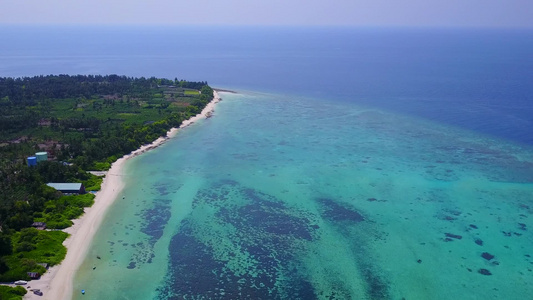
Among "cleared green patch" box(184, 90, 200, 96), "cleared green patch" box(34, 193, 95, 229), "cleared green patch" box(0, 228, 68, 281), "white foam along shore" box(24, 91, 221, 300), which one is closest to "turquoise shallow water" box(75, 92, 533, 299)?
"white foam along shore" box(24, 91, 221, 300)

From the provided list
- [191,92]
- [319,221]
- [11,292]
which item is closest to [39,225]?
[11,292]

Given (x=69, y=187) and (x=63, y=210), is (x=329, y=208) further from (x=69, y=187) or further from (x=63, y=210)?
(x=69, y=187)

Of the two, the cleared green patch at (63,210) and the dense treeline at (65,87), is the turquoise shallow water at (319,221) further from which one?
the dense treeline at (65,87)

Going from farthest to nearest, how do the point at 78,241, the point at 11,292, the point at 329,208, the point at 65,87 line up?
the point at 65,87
the point at 329,208
the point at 78,241
the point at 11,292

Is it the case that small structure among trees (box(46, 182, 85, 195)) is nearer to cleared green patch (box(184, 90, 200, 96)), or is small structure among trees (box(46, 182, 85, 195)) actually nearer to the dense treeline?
the dense treeline

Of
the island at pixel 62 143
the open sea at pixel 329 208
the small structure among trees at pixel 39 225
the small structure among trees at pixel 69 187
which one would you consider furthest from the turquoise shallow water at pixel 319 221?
the small structure among trees at pixel 39 225

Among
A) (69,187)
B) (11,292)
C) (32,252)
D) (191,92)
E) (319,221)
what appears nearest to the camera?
(11,292)

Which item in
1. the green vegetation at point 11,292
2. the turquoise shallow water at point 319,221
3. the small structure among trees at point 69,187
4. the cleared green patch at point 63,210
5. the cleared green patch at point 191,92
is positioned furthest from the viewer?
the cleared green patch at point 191,92
